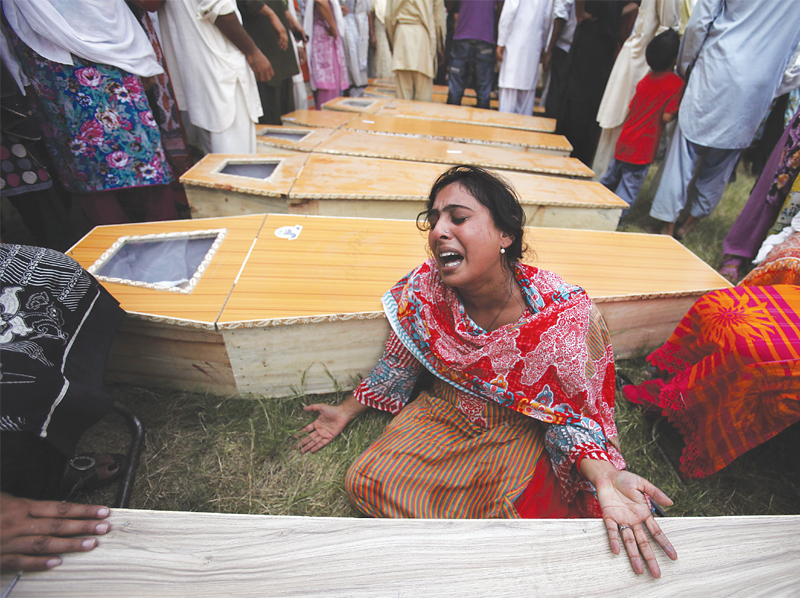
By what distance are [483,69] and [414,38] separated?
3.23 ft

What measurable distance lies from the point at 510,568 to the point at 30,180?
2602 millimetres

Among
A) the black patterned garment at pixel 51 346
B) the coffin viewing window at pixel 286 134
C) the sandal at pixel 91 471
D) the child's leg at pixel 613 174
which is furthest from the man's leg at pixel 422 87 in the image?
the sandal at pixel 91 471

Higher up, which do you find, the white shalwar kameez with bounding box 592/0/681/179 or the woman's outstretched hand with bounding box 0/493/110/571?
the white shalwar kameez with bounding box 592/0/681/179

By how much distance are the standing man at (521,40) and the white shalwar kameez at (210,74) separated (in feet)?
11.5

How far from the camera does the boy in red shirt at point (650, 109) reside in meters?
3.13

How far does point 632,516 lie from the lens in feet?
2.98

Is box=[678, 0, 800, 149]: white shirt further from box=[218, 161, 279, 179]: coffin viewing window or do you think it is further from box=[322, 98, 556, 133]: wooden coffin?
box=[218, 161, 279, 179]: coffin viewing window

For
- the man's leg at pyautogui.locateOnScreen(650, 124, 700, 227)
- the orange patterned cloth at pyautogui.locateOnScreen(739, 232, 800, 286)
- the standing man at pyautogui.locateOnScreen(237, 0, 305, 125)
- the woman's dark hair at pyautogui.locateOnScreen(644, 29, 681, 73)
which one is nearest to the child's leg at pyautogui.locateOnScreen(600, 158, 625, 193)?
the man's leg at pyautogui.locateOnScreen(650, 124, 700, 227)

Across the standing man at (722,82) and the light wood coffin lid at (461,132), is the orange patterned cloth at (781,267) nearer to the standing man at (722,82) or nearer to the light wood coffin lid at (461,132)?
the standing man at (722,82)

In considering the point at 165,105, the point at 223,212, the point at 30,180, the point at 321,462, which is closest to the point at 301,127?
the point at 165,105

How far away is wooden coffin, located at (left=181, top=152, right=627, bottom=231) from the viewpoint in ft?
7.64

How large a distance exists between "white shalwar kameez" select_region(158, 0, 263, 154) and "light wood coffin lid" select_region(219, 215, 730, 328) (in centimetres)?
126

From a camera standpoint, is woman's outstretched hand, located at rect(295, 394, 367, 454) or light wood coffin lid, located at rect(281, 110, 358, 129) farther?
light wood coffin lid, located at rect(281, 110, 358, 129)

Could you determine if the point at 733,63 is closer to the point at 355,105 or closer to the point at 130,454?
the point at 355,105
